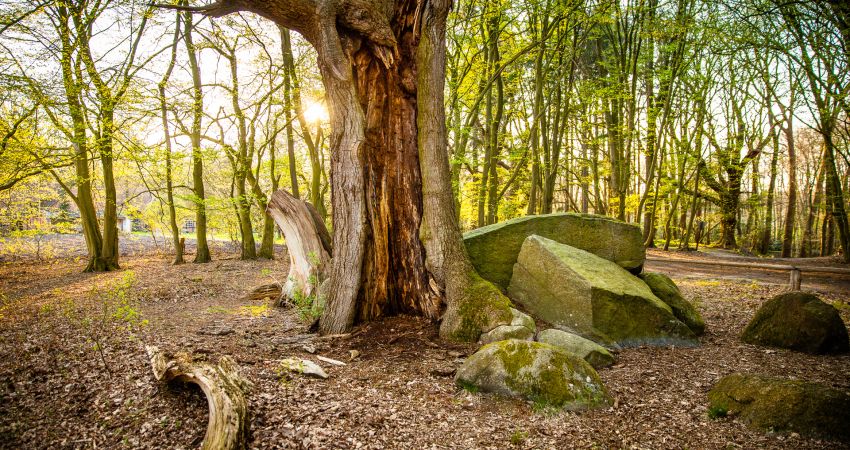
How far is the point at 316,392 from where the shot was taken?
10.2 ft

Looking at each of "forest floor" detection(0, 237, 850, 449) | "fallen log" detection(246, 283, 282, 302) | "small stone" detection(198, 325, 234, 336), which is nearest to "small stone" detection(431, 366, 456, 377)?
"forest floor" detection(0, 237, 850, 449)

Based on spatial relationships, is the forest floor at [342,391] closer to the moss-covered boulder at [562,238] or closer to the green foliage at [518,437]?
the green foliage at [518,437]

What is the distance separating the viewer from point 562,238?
242 inches

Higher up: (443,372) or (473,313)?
(473,313)

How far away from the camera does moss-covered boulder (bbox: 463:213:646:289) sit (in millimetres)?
5781

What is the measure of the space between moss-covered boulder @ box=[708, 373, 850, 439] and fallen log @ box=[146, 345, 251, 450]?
3.39 meters

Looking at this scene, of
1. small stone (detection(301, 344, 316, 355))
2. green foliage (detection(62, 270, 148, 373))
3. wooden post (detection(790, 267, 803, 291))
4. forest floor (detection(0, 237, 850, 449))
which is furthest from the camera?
wooden post (detection(790, 267, 803, 291))

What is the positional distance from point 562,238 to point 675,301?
5.73ft

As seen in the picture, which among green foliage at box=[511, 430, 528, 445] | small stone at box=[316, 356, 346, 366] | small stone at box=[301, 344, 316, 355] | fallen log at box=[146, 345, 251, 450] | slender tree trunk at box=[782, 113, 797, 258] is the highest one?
slender tree trunk at box=[782, 113, 797, 258]

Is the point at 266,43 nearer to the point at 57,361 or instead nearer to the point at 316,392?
the point at 57,361

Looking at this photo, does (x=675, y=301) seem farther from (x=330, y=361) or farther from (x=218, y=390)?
(x=218, y=390)

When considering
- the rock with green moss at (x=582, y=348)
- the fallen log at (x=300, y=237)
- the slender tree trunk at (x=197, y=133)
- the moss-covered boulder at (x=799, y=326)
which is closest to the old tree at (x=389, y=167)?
the rock with green moss at (x=582, y=348)

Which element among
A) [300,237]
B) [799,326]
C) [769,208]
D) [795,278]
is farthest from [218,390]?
[769,208]

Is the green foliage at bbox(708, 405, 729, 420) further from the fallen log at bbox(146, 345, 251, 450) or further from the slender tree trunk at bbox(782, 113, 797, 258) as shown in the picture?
the slender tree trunk at bbox(782, 113, 797, 258)
